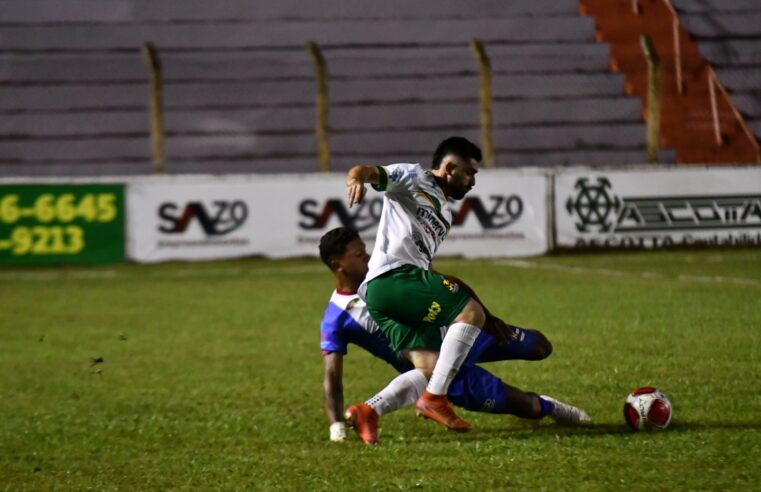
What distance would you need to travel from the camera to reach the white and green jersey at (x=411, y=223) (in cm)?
727

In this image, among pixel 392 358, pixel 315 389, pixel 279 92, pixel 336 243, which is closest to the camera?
pixel 336 243

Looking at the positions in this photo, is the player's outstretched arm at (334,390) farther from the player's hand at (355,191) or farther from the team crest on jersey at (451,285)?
the player's hand at (355,191)

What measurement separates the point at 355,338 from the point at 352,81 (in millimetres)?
21389

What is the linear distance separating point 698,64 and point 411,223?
23.0m

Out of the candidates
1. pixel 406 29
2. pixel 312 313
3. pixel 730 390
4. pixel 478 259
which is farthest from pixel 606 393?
pixel 406 29

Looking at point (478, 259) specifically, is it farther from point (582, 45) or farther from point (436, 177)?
point (436, 177)

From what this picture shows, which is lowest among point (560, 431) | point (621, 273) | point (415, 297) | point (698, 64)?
point (560, 431)

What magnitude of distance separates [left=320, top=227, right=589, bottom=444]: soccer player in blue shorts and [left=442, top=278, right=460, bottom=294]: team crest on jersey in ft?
0.15

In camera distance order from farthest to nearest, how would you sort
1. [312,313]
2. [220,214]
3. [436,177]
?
1. [220,214]
2. [312,313]
3. [436,177]

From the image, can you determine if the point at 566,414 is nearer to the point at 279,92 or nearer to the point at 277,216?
the point at 277,216

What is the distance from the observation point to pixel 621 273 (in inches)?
718

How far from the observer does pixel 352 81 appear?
28.9 metres

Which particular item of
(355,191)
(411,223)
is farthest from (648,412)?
(355,191)

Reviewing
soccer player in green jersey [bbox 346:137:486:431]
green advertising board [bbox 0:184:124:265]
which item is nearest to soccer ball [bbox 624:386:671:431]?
soccer player in green jersey [bbox 346:137:486:431]
